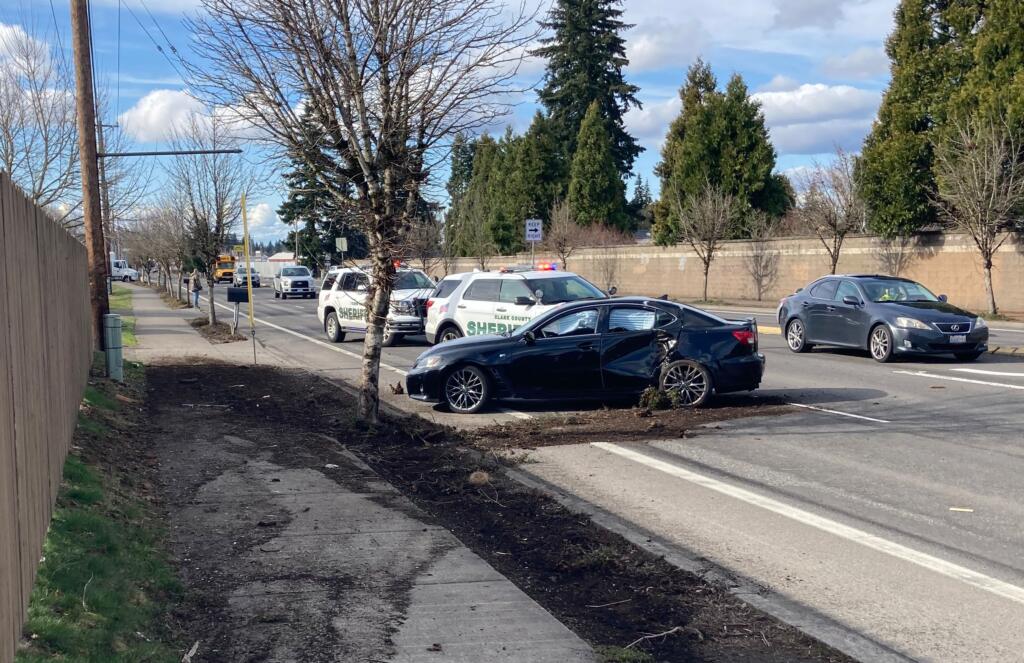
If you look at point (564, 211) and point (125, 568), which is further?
point (564, 211)

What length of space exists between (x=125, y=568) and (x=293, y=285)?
4986 centimetres

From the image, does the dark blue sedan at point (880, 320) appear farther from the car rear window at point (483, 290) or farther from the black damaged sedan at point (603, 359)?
the car rear window at point (483, 290)

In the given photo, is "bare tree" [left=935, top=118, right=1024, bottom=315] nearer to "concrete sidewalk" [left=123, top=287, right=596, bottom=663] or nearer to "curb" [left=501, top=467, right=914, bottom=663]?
"curb" [left=501, top=467, right=914, bottom=663]

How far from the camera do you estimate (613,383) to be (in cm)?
1261

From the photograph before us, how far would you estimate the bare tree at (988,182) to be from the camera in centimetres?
2839

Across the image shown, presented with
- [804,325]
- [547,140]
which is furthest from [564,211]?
[804,325]

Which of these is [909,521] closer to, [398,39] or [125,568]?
[125,568]

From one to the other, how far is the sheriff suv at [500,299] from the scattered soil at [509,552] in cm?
521

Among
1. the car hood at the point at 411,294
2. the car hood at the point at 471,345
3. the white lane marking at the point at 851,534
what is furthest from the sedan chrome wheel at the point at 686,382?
the car hood at the point at 411,294

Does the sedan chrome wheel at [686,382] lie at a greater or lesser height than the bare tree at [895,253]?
lesser

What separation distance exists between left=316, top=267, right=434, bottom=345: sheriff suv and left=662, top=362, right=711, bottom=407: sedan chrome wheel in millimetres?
11290

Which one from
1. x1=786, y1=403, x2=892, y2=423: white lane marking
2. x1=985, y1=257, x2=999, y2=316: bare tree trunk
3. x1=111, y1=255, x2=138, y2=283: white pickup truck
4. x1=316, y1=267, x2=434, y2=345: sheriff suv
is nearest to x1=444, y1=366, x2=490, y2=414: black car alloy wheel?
x1=786, y1=403, x2=892, y2=423: white lane marking

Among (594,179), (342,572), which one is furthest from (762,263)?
(342,572)

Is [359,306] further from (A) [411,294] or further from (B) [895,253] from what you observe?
(B) [895,253]
